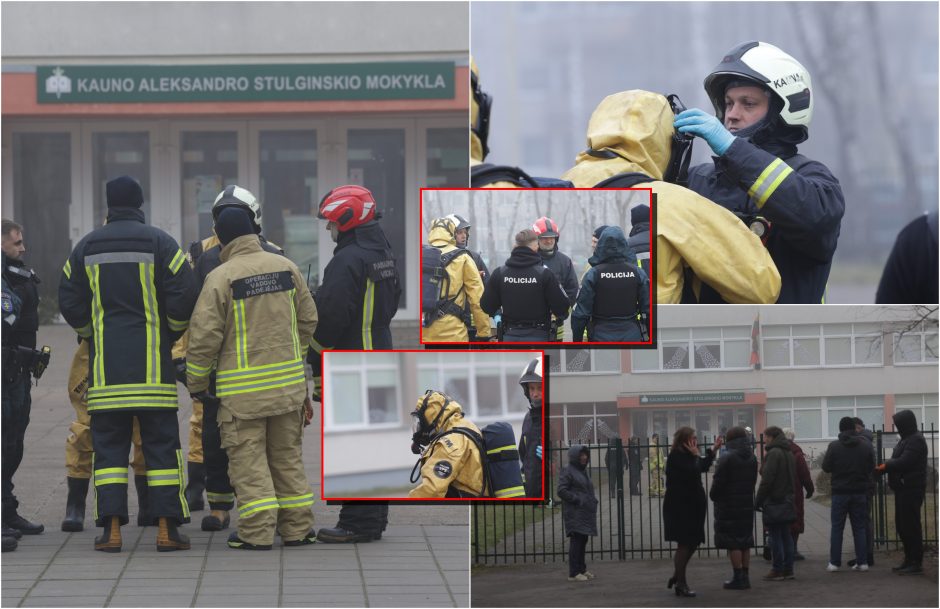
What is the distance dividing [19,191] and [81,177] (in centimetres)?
83

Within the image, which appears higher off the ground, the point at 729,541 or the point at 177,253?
the point at 177,253

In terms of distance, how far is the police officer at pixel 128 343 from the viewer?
257 inches

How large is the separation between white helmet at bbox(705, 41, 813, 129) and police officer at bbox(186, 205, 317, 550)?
2.98 metres

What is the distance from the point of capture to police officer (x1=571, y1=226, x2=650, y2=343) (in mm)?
3541

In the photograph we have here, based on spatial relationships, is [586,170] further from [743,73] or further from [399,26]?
[399,26]

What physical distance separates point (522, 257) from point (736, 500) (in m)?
1.28

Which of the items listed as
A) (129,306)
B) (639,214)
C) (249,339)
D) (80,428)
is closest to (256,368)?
(249,339)

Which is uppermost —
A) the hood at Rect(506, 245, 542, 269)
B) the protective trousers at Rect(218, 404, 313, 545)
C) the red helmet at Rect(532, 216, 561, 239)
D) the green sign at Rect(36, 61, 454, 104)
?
the green sign at Rect(36, 61, 454, 104)

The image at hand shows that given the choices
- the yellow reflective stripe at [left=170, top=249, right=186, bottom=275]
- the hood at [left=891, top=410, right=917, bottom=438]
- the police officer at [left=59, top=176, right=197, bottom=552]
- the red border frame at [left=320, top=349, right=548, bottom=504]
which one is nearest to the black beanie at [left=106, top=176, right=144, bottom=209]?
the police officer at [left=59, top=176, right=197, bottom=552]

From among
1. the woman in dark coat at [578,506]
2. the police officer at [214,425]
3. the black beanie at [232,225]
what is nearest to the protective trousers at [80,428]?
the police officer at [214,425]

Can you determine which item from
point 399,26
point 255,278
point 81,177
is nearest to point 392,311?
point 255,278

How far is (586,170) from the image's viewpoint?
12.4 ft

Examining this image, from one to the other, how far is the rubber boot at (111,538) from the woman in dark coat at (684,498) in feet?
10.7

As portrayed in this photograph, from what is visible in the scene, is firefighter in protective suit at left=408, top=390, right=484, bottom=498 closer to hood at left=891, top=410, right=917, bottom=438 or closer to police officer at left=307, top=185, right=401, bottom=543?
hood at left=891, top=410, right=917, bottom=438
